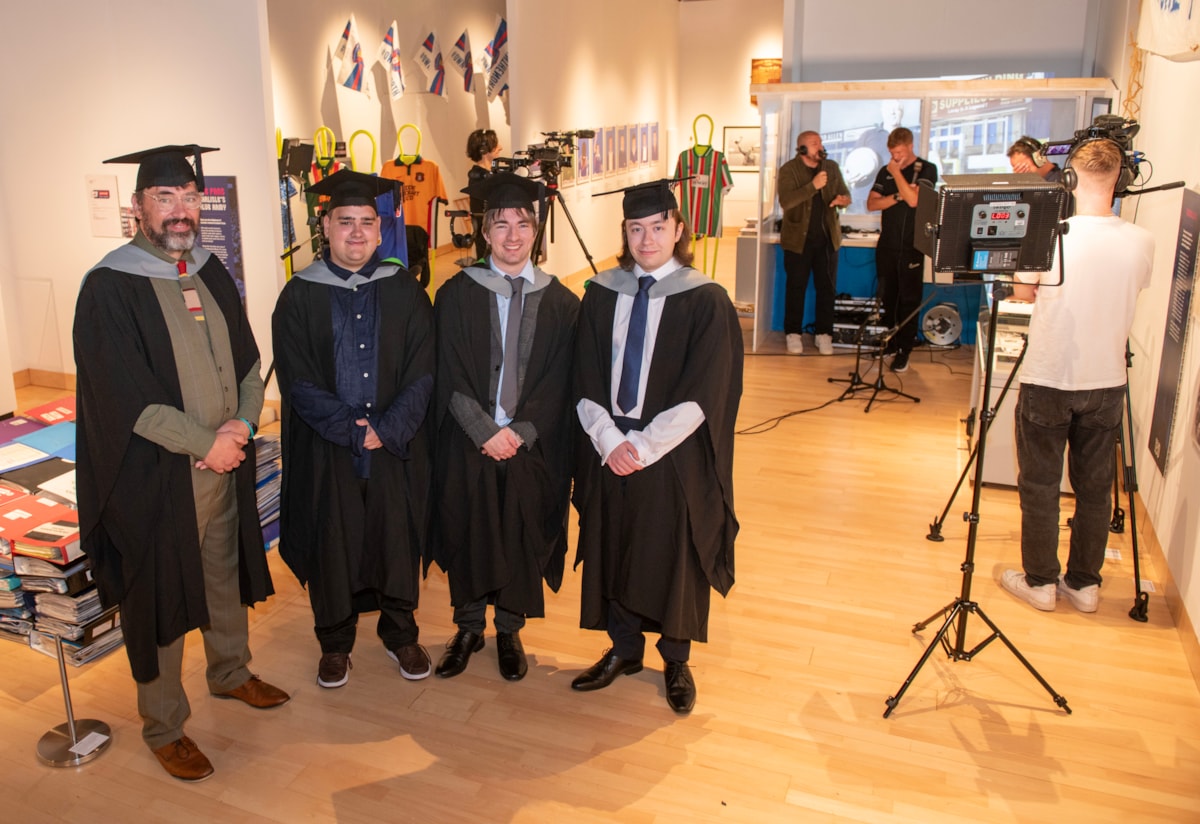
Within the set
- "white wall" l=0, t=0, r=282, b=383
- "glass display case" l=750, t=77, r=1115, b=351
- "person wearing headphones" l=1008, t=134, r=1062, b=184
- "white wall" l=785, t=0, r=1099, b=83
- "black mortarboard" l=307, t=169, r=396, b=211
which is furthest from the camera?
"white wall" l=785, t=0, r=1099, b=83

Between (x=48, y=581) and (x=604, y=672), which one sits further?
(x=604, y=672)

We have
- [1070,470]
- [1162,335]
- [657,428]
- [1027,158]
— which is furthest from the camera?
[1027,158]

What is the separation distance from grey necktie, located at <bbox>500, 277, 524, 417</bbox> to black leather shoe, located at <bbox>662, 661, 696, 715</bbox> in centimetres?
106

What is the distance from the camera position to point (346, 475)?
3.12 metres

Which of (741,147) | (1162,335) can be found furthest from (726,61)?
(1162,335)

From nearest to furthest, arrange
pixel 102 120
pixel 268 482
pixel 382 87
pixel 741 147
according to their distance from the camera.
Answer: pixel 268 482 < pixel 102 120 < pixel 382 87 < pixel 741 147

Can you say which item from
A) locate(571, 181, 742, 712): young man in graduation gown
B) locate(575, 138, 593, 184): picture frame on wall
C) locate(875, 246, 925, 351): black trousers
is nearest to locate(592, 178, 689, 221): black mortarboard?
locate(571, 181, 742, 712): young man in graduation gown

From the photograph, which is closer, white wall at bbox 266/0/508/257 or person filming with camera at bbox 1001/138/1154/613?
person filming with camera at bbox 1001/138/1154/613

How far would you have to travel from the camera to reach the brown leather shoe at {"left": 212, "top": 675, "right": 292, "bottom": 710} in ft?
10.5

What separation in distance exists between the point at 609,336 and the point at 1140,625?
7.91ft

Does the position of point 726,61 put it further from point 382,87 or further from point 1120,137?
point 1120,137

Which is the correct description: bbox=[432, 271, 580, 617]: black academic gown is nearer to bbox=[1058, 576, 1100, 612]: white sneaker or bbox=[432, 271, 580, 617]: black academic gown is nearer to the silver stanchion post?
the silver stanchion post

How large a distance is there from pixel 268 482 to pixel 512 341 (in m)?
1.25

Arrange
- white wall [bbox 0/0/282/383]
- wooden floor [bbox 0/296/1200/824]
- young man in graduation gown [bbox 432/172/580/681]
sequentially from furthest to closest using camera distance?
white wall [bbox 0/0/282/383]
young man in graduation gown [bbox 432/172/580/681]
wooden floor [bbox 0/296/1200/824]
